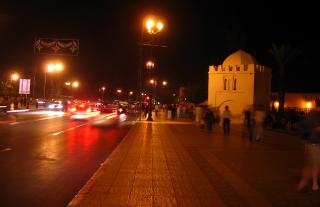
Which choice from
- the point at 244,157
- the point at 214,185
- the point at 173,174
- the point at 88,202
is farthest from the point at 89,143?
the point at 88,202

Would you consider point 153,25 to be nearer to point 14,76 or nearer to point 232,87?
point 232,87

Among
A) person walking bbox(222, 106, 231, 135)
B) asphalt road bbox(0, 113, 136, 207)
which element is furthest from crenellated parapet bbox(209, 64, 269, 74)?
asphalt road bbox(0, 113, 136, 207)

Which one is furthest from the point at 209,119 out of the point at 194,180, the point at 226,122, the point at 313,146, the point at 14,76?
the point at 14,76

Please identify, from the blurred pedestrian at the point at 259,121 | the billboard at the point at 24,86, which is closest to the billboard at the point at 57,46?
the billboard at the point at 24,86

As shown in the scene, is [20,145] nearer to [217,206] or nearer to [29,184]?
[29,184]

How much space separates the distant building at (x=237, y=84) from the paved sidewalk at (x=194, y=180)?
104ft

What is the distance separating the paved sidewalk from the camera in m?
8.41

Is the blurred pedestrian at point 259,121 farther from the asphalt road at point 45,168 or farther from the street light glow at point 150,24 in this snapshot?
the street light glow at point 150,24

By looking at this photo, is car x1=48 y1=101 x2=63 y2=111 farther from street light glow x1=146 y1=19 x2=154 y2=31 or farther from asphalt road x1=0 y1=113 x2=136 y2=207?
asphalt road x1=0 y1=113 x2=136 y2=207

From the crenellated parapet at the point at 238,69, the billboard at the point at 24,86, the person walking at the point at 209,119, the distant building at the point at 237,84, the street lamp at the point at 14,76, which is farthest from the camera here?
the street lamp at the point at 14,76

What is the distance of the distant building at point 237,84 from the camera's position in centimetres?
4812

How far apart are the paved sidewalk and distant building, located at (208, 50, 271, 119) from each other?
31.6 m

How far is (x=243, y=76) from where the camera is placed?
158 feet

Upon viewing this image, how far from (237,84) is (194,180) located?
39030 millimetres
